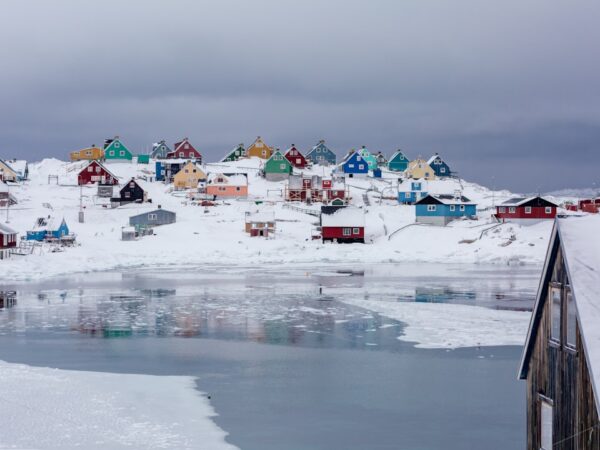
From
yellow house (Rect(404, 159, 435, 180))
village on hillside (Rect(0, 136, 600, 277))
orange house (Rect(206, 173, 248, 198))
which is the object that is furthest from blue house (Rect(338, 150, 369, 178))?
orange house (Rect(206, 173, 248, 198))

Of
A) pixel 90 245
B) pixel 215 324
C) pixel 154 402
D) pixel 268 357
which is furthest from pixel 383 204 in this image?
pixel 154 402

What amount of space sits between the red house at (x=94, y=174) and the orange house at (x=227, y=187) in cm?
1308

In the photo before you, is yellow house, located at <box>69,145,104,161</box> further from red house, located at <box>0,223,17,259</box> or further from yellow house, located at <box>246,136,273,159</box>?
red house, located at <box>0,223,17,259</box>

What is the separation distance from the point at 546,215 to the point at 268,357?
63.1m

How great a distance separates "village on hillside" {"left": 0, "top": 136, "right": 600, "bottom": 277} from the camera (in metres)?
71.2

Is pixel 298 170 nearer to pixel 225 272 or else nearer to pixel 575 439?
pixel 225 272

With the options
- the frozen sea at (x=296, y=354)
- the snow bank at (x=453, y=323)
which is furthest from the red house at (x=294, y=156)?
the snow bank at (x=453, y=323)

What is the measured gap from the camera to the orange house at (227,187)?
97.0 metres

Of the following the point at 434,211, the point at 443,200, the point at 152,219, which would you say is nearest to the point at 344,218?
the point at 434,211

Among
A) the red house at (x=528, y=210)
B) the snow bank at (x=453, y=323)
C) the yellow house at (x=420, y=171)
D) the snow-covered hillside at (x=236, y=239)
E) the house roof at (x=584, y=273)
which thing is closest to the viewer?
the house roof at (x=584, y=273)

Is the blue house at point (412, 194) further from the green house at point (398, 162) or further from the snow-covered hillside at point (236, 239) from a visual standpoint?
the green house at point (398, 162)

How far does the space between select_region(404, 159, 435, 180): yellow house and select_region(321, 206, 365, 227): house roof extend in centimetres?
3957

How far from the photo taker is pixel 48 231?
7131 centimetres

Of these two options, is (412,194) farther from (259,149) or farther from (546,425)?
(546,425)
